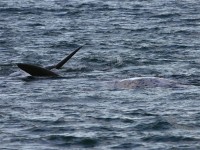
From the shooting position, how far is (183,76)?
85.3 ft

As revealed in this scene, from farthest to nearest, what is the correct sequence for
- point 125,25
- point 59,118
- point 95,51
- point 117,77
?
point 125,25 < point 95,51 < point 117,77 < point 59,118

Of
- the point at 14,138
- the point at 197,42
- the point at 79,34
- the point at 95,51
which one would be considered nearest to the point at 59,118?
the point at 14,138

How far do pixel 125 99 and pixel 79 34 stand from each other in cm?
1487

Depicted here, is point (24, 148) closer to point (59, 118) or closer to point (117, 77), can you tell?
point (59, 118)

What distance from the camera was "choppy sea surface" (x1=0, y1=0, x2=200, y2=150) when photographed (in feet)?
61.5

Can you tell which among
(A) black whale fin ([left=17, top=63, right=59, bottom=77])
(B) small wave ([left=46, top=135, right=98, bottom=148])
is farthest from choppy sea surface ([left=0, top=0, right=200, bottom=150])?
(A) black whale fin ([left=17, top=63, right=59, bottom=77])

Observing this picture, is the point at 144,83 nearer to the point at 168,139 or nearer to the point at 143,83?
the point at 143,83

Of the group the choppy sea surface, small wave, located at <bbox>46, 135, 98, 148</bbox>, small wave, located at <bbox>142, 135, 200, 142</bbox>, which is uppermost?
small wave, located at <bbox>46, 135, 98, 148</bbox>

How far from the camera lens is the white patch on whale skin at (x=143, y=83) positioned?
936 inches

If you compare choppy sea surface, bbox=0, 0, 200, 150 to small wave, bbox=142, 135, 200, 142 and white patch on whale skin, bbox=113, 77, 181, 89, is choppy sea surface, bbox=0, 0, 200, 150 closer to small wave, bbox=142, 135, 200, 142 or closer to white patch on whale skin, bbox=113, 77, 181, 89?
small wave, bbox=142, 135, 200, 142

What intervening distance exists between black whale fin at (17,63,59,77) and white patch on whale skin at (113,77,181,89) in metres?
2.38

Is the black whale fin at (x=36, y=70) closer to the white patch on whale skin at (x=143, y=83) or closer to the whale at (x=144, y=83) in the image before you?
the whale at (x=144, y=83)

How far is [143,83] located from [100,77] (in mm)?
2148

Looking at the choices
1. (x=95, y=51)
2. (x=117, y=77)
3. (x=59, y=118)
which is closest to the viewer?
(x=59, y=118)
